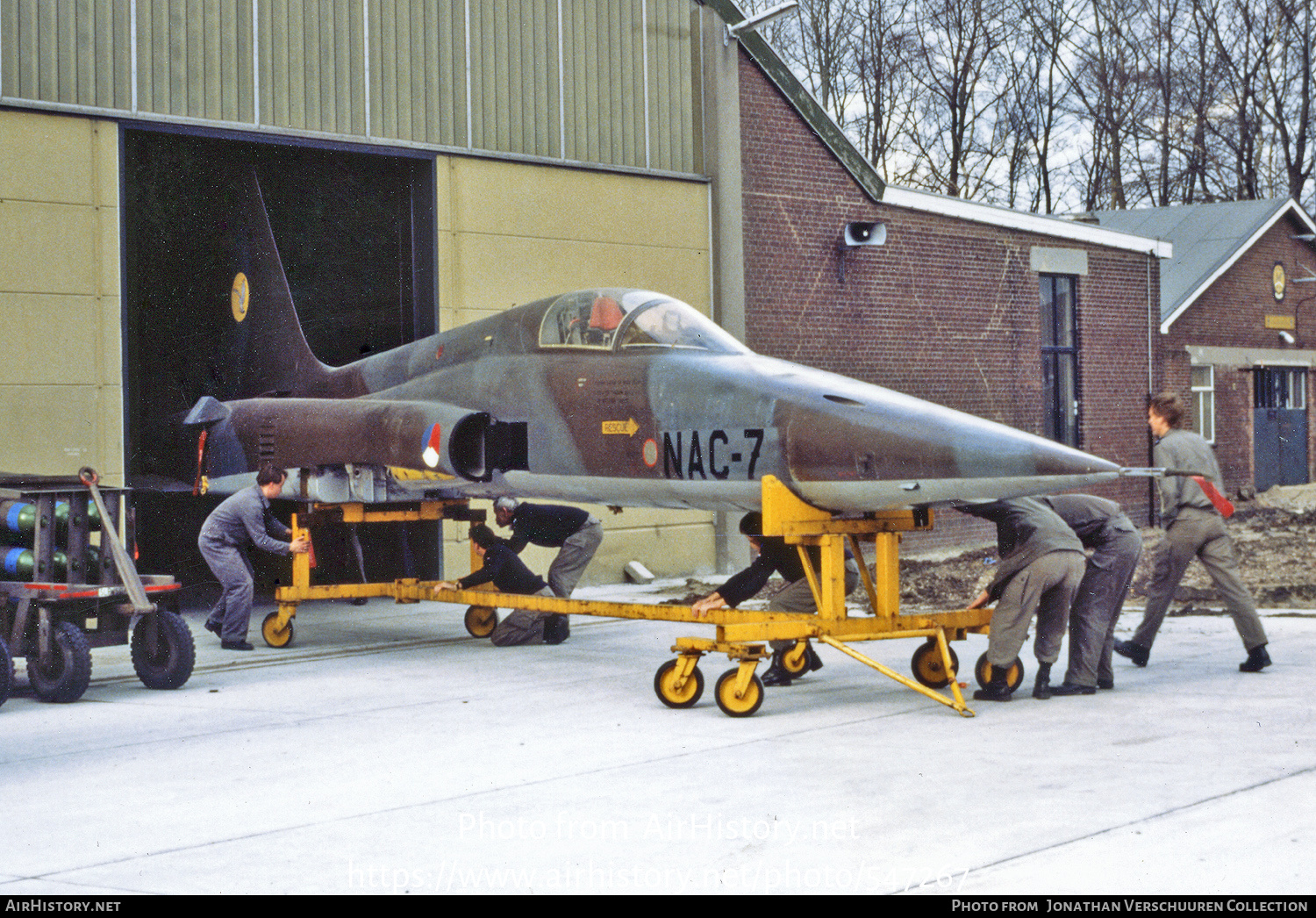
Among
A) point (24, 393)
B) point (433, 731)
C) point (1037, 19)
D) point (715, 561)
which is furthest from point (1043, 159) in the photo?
point (433, 731)

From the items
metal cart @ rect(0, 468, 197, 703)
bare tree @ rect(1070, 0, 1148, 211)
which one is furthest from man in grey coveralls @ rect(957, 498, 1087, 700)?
bare tree @ rect(1070, 0, 1148, 211)

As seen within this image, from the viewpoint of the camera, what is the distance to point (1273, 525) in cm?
2022

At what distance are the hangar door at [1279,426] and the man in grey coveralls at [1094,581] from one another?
2131 cm

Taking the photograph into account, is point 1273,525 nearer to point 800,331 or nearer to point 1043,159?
point 800,331

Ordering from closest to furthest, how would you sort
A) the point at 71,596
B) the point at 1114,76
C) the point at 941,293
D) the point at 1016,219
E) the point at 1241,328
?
1. the point at 71,596
2. the point at 941,293
3. the point at 1016,219
4. the point at 1241,328
5. the point at 1114,76

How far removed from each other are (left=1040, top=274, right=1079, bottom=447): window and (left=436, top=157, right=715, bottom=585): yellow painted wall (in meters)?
7.02

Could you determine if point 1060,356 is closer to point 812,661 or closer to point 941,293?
point 941,293

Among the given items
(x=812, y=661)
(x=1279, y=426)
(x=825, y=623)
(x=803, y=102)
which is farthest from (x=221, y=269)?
(x=1279, y=426)

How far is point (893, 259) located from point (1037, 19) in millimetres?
25741

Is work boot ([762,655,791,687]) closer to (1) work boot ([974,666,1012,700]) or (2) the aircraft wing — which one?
(1) work boot ([974,666,1012,700])

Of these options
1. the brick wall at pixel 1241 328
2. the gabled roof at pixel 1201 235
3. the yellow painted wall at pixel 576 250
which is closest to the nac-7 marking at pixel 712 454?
the yellow painted wall at pixel 576 250

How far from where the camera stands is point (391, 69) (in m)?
15.5

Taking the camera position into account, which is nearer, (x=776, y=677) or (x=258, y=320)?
(x=776, y=677)

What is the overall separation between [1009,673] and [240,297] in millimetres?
10525
